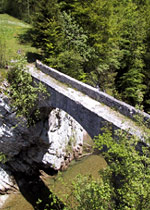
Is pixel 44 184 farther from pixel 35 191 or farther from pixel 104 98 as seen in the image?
pixel 104 98

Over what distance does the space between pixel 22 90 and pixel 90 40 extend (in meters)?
9.96

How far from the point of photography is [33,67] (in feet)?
48.5

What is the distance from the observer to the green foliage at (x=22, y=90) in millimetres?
12281

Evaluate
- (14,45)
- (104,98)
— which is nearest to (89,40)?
(14,45)

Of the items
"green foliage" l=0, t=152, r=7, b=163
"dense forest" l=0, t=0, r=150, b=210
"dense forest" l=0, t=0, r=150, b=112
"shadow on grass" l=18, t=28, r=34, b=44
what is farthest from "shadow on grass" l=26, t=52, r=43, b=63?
"green foliage" l=0, t=152, r=7, b=163

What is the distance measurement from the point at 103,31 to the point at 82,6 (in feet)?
10.9

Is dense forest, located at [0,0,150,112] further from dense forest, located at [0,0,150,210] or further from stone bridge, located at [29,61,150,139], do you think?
stone bridge, located at [29,61,150,139]

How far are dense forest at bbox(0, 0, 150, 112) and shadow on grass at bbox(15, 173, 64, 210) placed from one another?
1060 centimetres

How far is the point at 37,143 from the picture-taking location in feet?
52.2

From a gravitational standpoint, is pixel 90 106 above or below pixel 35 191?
above

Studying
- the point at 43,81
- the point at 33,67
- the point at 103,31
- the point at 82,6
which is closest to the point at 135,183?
the point at 43,81

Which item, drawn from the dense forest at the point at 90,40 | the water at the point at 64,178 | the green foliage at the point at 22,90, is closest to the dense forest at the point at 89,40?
the dense forest at the point at 90,40

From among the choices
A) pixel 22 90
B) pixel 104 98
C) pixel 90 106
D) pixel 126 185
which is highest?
pixel 104 98

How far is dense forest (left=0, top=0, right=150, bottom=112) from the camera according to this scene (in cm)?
1518
